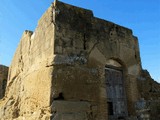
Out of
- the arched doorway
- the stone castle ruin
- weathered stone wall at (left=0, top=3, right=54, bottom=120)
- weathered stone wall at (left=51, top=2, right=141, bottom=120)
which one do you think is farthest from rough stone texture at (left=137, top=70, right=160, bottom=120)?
weathered stone wall at (left=0, top=3, right=54, bottom=120)

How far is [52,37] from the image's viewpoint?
527cm

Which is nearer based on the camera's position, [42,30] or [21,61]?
[42,30]

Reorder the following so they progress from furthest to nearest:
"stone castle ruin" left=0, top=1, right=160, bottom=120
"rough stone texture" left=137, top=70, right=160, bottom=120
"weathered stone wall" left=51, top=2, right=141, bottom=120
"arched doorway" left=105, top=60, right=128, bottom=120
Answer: "rough stone texture" left=137, top=70, right=160, bottom=120
"arched doorway" left=105, top=60, right=128, bottom=120
"weathered stone wall" left=51, top=2, right=141, bottom=120
"stone castle ruin" left=0, top=1, right=160, bottom=120

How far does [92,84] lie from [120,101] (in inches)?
52.0

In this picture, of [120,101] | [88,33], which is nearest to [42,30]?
[88,33]

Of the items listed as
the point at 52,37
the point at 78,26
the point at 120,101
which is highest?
the point at 78,26

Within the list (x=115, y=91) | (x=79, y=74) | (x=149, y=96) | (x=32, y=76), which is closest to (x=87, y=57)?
(x=79, y=74)

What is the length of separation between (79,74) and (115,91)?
1.51 m

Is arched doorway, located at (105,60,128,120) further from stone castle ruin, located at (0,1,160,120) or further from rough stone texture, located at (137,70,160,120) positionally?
rough stone texture, located at (137,70,160,120)

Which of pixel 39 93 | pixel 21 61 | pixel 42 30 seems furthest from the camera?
pixel 21 61

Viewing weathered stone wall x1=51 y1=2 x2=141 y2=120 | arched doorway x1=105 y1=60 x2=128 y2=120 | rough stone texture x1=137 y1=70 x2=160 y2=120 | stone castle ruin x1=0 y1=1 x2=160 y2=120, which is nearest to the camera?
stone castle ruin x1=0 y1=1 x2=160 y2=120

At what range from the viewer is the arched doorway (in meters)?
5.93

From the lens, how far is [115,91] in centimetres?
614

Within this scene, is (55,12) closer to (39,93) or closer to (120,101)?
(39,93)
